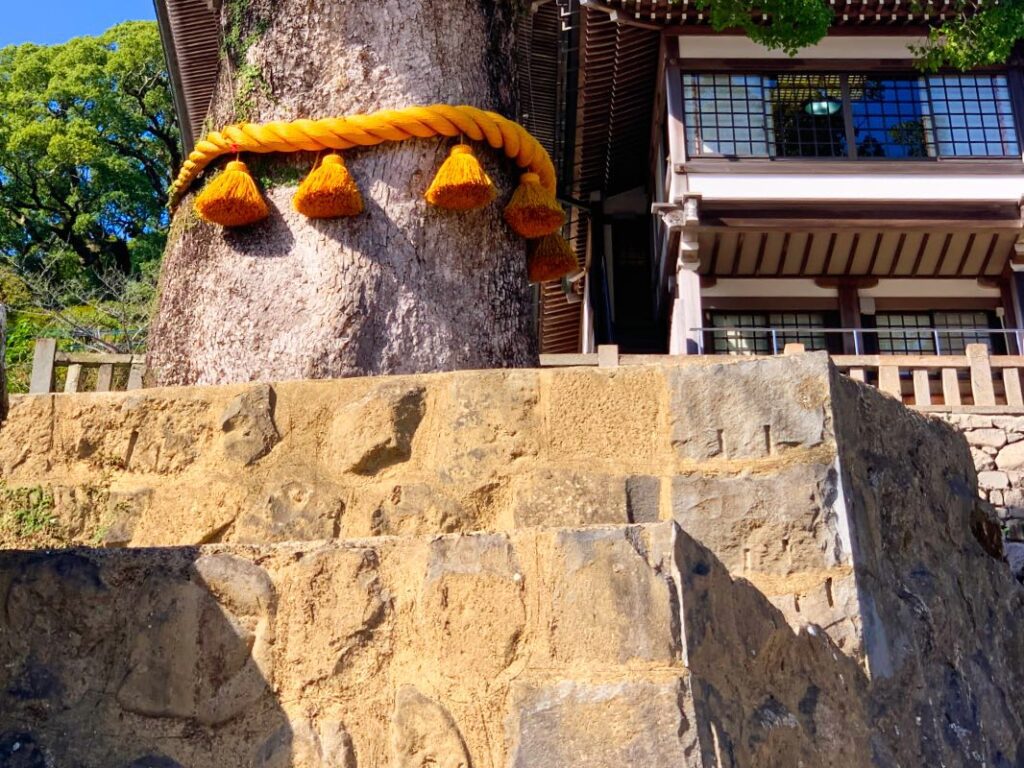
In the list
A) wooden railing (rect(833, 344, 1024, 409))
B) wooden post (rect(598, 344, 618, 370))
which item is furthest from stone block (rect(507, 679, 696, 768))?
wooden railing (rect(833, 344, 1024, 409))

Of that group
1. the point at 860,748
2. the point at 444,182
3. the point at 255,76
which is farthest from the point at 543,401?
the point at 255,76

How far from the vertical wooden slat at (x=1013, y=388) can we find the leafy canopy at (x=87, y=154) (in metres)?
17.5

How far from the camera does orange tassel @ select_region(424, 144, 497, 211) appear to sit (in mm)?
3709

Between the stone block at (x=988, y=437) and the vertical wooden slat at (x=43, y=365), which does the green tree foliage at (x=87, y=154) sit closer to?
the vertical wooden slat at (x=43, y=365)

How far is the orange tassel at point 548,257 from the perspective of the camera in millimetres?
4215

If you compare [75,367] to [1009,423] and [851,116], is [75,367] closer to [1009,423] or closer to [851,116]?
[1009,423]

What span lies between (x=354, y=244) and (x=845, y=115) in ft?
37.5

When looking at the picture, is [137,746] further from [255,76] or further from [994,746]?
[255,76]

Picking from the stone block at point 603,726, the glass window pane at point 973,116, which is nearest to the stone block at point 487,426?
the stone block at point 603,726

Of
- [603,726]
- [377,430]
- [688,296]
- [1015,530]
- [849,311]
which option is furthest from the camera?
[849,311]

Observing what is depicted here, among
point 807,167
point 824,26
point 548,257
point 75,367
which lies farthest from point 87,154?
point 548,257

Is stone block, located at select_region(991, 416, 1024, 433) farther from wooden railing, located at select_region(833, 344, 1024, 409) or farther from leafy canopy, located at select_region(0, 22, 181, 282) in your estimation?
leafy canopy, located at select_region(0, 22, 181, 282)

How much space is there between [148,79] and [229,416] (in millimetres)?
24239

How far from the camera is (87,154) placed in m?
24.3
